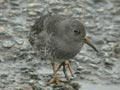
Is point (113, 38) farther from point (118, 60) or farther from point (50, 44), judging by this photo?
point (50, 44)

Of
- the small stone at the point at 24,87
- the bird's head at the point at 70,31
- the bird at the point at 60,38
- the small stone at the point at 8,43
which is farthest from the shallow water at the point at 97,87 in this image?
the small stone at the point at 8,43

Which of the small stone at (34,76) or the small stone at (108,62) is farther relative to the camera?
the small stone at (108,62)

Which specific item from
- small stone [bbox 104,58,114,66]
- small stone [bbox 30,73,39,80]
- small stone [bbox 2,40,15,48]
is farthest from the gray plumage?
small stone [bbox 2,40,15,48]

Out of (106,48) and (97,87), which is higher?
(106,48)

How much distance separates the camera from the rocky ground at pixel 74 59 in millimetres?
8336

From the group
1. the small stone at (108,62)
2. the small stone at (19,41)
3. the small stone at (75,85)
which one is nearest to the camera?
the small stone at (75,85)

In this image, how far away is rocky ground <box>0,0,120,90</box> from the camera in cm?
834

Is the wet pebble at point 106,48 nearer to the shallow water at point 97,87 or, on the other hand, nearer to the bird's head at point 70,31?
the shallow water at point 97,87

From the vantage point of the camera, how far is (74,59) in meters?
9.18

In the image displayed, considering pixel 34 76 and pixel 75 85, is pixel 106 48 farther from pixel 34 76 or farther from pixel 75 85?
pixel 34 76

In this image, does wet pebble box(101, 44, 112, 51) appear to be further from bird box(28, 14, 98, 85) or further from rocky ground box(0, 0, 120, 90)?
bird box(28, 14, 98, 85)

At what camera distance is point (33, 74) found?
8.54m

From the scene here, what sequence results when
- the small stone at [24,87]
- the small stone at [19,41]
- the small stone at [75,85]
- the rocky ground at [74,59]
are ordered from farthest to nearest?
the small stone at [19,41]
the rocky ground at [74,59]
the small stone at [75,85]
the small stone at [24,87]

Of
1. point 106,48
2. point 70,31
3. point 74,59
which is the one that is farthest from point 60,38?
point 106,48
